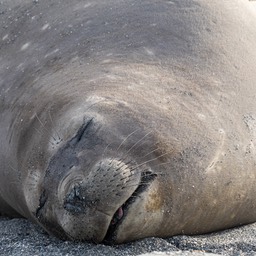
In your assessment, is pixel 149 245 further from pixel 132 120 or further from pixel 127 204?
pixel 132 120

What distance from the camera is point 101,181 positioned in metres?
3.54

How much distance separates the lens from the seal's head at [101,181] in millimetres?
Result: 3545

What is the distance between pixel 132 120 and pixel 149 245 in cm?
65

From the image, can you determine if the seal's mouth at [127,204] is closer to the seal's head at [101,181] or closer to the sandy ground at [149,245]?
the seal's head at [101,181]

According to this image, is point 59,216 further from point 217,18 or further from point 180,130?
point 217,18

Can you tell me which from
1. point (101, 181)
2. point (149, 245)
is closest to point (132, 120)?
point (101, 181)

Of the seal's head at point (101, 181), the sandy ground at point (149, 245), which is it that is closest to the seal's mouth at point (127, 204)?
the seal's head at point (101, 181)

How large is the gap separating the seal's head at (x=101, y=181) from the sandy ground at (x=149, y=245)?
6 centimetres

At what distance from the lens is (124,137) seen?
3703 mm

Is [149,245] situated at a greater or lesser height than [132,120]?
lesser

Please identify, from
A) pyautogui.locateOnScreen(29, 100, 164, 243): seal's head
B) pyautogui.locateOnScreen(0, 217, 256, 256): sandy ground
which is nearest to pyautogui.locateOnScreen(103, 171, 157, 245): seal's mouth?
pyautogui.locateOnScreen(29, 100, 164, 243): seal's head

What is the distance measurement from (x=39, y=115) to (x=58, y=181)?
0.61m

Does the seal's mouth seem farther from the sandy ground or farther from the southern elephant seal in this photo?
the sandy ground

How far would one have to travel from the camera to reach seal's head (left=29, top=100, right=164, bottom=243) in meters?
3.54
